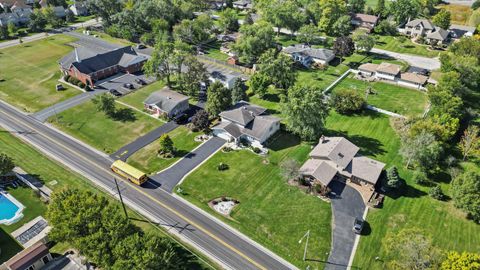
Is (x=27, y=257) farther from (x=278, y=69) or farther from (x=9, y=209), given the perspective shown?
(x=278, y=69)

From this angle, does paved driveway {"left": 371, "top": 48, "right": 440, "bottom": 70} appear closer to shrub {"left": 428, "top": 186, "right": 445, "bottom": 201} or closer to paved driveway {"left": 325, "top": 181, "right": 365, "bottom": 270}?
shrub {"left": 428, "top": 186, "right": 445, "bottom": 201}

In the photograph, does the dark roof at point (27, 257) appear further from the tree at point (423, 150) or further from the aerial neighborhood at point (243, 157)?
the tree at point (423, 150)

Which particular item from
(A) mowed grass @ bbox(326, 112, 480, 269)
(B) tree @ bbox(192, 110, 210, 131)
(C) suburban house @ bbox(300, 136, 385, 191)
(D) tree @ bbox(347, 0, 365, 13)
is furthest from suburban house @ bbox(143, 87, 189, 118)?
(D) tree @ bbox(347, 0, 365, 13)

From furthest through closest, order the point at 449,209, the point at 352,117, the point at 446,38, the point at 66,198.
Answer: the point at 446,38
the point at 352,117
the point at 449,209
the point at 66,198

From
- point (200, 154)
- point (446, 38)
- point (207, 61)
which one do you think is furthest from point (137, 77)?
point (446, 38)

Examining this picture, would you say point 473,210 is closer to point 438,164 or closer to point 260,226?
point 438,164

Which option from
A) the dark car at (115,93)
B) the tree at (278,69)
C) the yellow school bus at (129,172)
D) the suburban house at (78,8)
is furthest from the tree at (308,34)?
the suburban house at (78,8)

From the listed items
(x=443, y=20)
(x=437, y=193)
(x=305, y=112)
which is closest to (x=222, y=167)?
(x=305, y=112)
